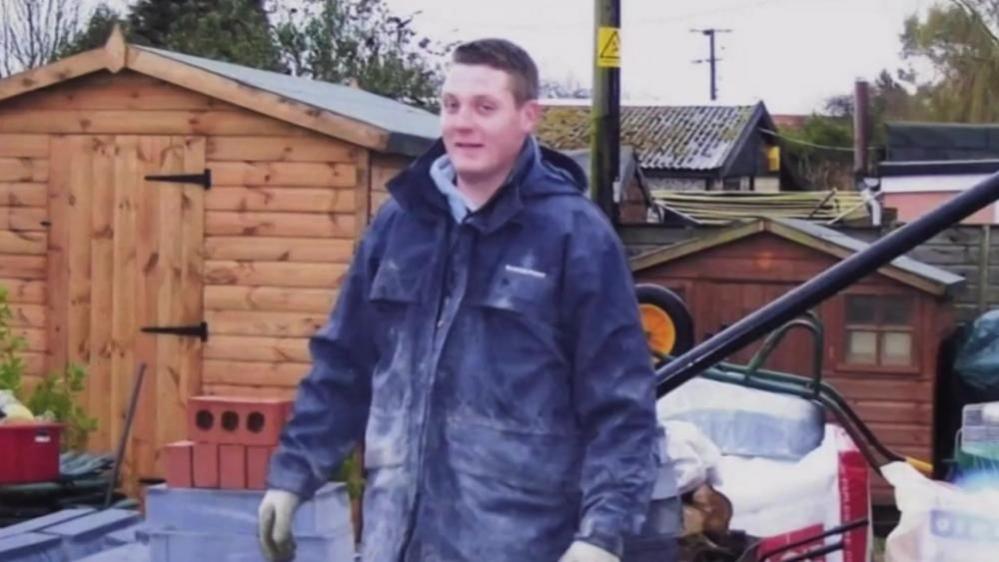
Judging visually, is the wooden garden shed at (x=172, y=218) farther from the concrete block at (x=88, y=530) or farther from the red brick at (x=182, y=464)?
the red brick at (x=182, y=464)

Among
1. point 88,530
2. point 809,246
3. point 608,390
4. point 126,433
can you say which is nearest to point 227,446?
point 88,530

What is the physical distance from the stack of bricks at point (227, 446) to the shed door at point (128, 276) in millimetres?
3808

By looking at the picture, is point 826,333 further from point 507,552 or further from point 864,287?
point 507,552

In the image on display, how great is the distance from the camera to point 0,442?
7105 millimetres

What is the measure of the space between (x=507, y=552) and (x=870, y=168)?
→ 93.5 ft

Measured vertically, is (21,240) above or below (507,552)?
above

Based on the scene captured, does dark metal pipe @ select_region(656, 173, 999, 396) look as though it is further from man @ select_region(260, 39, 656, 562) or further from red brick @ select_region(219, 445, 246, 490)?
red brick @ select_region(219, 445, 246, 490)

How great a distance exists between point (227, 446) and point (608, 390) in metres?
2.24

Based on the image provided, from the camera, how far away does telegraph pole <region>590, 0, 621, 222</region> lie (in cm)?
1302

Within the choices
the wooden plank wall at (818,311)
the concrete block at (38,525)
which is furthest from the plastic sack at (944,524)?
the wooden plank wall at (818,311)

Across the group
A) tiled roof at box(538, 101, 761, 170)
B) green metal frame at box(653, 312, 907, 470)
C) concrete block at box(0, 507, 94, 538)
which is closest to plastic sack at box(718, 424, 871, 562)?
green metal frame at box(653, 312, 907, 470)

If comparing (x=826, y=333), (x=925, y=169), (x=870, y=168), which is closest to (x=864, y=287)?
(x=826, y=333)

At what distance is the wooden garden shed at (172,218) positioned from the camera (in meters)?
8.23

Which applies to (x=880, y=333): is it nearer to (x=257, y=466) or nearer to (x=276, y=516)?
(x=257, y=466)
